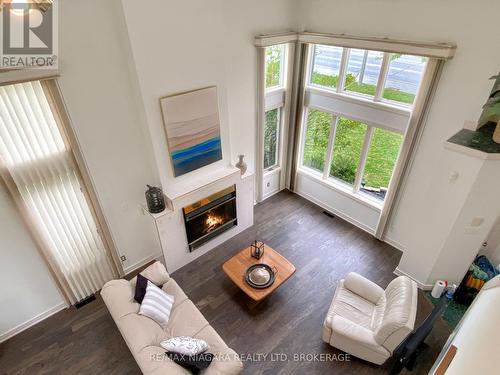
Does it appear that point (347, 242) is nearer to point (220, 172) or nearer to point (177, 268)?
point (220, 172)

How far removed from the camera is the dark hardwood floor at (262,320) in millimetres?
3830

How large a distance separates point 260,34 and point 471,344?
5003mm

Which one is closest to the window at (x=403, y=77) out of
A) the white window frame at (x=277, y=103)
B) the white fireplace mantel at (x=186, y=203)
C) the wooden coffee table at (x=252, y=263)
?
the white window frame at (x=277, y=103)

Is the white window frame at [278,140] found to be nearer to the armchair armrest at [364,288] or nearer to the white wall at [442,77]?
the white wall at [442,77]

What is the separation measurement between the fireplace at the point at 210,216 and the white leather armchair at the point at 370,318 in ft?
7.77

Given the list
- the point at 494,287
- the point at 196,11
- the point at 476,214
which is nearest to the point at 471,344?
the point at 494,287

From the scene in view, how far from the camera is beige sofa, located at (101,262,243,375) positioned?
3061 millimetres

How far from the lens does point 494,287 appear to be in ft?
10.7

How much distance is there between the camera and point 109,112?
3926mm

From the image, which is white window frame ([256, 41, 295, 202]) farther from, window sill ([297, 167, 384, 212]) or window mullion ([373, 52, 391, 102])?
window mullion ([373, 52, 391, 102])

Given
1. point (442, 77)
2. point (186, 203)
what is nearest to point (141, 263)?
point (186, 203)

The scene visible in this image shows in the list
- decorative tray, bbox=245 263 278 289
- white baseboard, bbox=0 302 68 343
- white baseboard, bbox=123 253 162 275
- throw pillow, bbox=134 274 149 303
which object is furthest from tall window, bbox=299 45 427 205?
white baseboard, bbox=0 302 68 343

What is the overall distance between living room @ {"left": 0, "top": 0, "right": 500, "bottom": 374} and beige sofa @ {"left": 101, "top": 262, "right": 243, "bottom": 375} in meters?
0.02

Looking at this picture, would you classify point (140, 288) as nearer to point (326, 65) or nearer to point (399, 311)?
point (399, 311)
